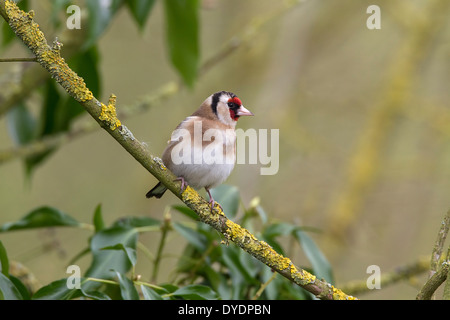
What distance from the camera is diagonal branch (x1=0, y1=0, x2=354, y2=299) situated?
1.61 meters

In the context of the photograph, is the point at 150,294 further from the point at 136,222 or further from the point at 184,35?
the point at 184,35

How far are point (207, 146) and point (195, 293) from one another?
0.70 meters

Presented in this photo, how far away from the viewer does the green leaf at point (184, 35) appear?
118 inches

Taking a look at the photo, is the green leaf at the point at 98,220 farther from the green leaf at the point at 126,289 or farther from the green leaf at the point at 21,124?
the green leaf at the point at 21,124

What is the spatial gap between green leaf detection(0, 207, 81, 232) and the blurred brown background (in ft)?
7.68

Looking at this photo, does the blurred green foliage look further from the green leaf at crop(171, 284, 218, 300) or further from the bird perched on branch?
the bird perched on branch

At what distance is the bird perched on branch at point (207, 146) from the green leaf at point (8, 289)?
0.72 meters

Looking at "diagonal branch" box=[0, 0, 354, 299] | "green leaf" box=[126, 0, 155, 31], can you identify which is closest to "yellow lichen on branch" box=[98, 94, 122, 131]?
"diagonal branch" box=[0, 0, 354, 299]

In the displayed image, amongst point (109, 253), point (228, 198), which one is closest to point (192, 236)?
point (228, 198)

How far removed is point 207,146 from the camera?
250 cm

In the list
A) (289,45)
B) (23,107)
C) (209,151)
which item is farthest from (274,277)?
(289,45)

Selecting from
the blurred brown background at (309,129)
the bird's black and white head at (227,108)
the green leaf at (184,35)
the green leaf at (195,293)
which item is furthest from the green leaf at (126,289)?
the blurred brown background at (309,129)
